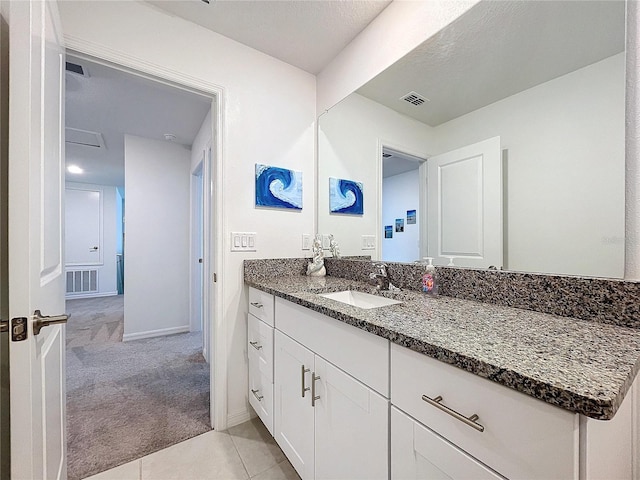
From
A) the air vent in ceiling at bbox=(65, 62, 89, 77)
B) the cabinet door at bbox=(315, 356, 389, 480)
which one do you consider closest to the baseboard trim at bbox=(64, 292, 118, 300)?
the air vent in ceiling at bbox=(65, 62, 89, 77)

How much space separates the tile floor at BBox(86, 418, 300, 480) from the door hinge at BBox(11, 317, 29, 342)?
1.11m

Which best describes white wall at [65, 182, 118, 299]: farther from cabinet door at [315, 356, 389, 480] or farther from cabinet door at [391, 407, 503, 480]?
cabinet door at [391, 407, 503, 480]

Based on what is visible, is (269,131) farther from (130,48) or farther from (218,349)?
(218,349)

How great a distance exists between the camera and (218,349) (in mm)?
1673

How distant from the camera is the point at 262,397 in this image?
1539mm

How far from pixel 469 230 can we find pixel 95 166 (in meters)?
5.50

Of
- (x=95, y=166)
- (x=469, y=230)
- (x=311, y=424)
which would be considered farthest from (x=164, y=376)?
(x=95, y=166)

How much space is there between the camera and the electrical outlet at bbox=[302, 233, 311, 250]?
2.00 meters

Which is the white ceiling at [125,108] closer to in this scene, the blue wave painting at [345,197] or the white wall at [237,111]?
the white wall at [237,111]

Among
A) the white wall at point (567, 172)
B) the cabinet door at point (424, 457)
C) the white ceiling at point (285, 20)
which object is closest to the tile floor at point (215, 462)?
the cabinet door at point (424, 457)

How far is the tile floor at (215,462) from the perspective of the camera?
1.31 meters

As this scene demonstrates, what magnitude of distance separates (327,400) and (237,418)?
104 centimetres

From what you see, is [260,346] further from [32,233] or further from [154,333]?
[154,333]

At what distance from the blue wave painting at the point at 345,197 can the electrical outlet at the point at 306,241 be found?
10.2 inches
